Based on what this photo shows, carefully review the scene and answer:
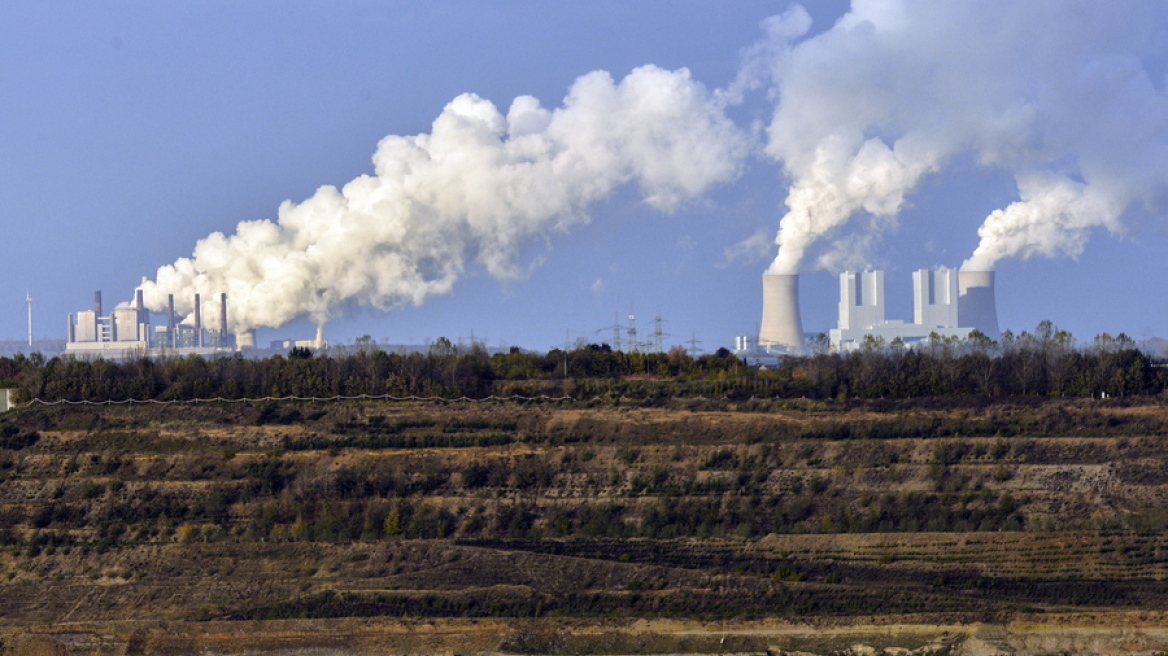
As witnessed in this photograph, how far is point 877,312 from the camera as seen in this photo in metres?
169

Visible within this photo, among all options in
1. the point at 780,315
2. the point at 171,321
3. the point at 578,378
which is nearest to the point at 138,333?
the point at 171,321

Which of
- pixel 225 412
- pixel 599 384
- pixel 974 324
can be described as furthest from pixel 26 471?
pixel 974 324

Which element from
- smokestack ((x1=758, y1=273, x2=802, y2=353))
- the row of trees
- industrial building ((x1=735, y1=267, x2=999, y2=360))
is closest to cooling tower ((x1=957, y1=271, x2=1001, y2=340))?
industrial building ((x1=735, y1=267, x2=999, y2=360))

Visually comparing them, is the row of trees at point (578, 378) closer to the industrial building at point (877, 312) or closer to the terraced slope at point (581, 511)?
the terraced slope at point (581, 511)

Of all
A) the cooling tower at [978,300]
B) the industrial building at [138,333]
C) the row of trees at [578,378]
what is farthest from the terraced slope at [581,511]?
the cooling tower at [978,300]

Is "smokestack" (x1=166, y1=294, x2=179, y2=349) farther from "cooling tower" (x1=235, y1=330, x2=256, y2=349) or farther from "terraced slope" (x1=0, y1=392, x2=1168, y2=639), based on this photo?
"terraced slope" (x1=0, y1=392, x2=1168, y2=639)

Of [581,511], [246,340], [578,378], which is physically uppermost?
[246,340]

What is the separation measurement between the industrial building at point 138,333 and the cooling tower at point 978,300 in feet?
239

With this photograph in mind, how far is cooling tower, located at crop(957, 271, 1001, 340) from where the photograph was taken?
136m

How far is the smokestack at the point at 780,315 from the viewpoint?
398ft

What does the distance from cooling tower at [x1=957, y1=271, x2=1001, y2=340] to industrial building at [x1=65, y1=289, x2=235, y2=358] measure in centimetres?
7300

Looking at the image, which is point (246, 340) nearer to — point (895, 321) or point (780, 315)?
point (780, 315)

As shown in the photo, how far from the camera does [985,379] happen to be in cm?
6347

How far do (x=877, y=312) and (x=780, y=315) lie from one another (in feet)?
155
